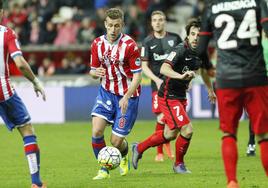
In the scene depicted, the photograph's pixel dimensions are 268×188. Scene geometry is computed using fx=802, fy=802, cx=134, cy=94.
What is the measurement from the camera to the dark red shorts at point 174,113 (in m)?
11.2

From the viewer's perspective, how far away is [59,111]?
72.3 feet

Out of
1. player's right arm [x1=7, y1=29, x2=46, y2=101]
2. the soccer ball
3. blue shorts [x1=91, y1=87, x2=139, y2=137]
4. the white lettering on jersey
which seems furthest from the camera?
blue shorts [x1=91, y1=87, x2=139, y2=137]

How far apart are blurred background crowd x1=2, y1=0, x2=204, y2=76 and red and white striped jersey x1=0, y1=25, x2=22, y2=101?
48.9ft

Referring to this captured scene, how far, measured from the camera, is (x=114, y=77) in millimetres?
10664

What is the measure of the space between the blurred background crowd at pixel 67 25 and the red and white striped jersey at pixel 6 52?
48.9 ft

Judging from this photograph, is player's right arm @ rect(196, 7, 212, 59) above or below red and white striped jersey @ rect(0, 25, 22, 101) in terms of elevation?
above

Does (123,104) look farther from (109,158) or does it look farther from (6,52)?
(6,52)

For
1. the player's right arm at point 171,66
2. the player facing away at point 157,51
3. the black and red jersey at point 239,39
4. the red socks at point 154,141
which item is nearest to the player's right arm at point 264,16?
the black and red jersey at point 239,39

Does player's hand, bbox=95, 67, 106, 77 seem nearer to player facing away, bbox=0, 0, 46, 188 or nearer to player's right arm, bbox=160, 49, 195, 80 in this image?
player's right arm, bbox=160, 49, 195, 80

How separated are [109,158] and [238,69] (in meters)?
2.78

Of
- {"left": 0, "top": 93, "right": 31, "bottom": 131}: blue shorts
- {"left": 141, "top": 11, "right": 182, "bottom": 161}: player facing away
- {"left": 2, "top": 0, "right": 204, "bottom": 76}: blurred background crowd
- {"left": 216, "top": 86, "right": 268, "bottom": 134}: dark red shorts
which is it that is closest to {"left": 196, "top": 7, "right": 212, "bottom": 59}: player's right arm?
{"left": 216, "top": 86, "right": 268, "bottom": 134}: dark red shorts

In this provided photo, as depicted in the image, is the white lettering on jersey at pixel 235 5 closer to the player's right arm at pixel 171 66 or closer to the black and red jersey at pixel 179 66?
the player's right arm at pixel 171 66

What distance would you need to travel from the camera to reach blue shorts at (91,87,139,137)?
34.9ft

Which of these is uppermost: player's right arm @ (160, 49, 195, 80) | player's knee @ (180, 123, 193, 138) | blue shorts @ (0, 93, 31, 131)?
player's right arm @ (160, 49, 195, 80)
